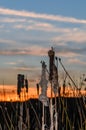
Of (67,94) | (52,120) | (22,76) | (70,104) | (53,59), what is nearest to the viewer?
(53,59)

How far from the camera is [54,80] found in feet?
28.0

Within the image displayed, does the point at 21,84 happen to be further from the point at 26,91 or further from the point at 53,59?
the point at 53,59

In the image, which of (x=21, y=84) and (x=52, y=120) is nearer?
(x=52, y=120)

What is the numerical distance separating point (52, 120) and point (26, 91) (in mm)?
4001

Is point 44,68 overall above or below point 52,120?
Answer: above

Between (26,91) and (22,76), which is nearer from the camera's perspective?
(22,76)

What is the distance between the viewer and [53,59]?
827cm

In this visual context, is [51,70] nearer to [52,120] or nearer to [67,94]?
[52,120]

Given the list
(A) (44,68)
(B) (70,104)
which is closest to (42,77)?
(A) (44,68)

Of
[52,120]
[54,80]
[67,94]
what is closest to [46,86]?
[54,80]

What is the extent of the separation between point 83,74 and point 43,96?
3.79 meters

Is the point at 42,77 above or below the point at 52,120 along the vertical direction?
above

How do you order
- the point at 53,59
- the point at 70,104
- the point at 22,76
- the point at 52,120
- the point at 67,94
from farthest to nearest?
the point at 70,104 → the point at 67,94 → the point at 22,76 → the point at 52,120 → the point at 53,59

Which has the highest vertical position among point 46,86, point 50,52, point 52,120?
point 50,52
